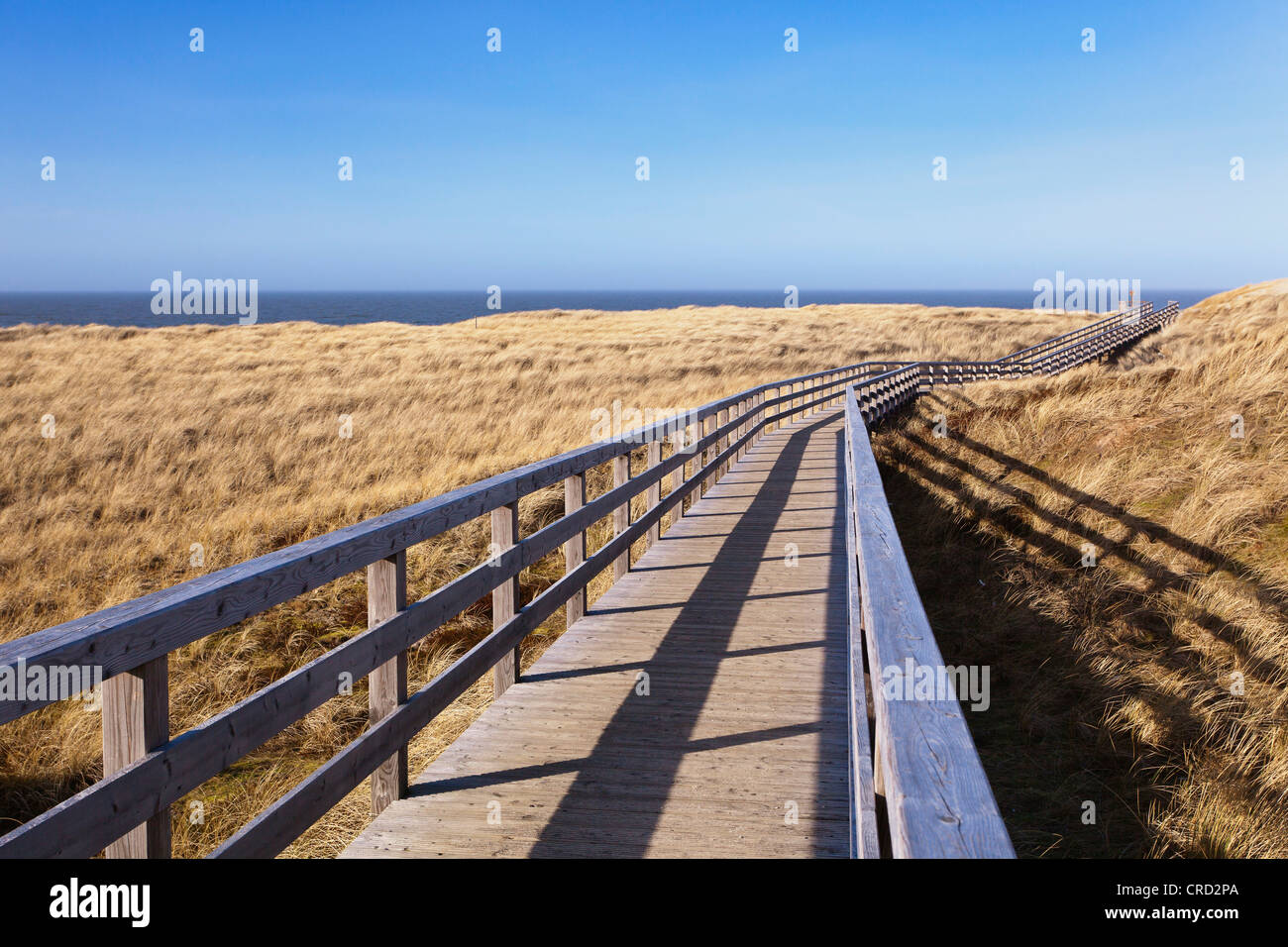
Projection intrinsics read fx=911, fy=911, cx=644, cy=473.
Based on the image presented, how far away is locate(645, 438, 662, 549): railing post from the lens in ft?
29.3

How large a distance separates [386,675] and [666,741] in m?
1.53

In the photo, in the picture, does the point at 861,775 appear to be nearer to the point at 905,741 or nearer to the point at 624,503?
the point at 905,741

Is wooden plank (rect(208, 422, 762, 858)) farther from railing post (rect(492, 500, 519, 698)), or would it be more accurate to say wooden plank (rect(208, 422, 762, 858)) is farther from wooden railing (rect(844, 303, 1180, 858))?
wooden railing (rect(844, 303, 1180, 858))

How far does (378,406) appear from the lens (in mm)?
22859

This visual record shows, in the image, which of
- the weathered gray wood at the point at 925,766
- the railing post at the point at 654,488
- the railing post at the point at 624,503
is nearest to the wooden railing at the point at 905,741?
the weathered gray wood at the point at 925,766

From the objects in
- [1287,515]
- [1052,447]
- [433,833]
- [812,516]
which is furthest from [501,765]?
[1052,447]

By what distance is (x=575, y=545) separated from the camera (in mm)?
6500

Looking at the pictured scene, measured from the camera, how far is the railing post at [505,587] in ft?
16.6

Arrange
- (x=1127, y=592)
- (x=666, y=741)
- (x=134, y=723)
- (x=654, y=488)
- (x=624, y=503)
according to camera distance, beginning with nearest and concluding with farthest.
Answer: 1. (x=134, y=723)
2. (x=666, y=741)
3. (x=624, y=503)
4. (x=654, y=488)
5. (x=1127, y=592)

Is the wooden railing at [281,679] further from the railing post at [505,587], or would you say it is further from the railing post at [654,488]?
the railing post at [654,488]

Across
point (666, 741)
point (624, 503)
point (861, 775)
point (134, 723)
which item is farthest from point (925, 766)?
point (624, 503)

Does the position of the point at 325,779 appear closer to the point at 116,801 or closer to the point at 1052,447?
the point at 116,801

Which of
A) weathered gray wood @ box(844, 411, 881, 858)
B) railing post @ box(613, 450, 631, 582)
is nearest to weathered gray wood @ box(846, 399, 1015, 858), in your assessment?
→ weathered gray wood @ box(844, 411, 881, 858)
